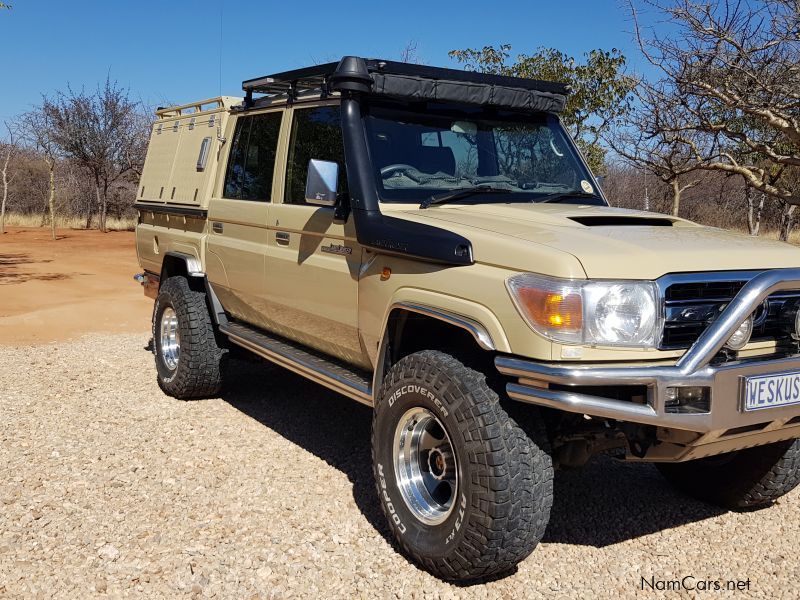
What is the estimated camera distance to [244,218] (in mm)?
5266

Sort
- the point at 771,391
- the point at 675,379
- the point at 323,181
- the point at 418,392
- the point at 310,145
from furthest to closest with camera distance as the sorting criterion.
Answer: the point at 310,145 < the point at 323,181 < the point at 418,392 < the point at 771,391 < the point at 675,379

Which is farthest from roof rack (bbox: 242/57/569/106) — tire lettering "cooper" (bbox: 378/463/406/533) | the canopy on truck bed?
tire lettering "cooper" (bbox: 378/463/406/533)

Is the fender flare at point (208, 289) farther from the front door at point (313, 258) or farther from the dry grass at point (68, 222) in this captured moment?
the dry grass at point (68, 222)

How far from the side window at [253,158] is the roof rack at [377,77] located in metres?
0.20

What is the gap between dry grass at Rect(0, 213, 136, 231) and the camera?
31.2 metres

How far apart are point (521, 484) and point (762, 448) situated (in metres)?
1.66

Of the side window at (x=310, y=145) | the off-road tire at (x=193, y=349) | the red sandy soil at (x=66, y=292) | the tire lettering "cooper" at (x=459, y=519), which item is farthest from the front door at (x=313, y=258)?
the red sandy soil at (x=66, y=292)

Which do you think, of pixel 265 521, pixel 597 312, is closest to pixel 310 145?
pixel 265 521

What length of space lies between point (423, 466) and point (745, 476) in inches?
70.3

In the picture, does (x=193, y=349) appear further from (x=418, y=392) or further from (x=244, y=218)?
(x=418, y=392)

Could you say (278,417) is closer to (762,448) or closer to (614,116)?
(762,448)

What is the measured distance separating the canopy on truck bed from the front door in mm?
193

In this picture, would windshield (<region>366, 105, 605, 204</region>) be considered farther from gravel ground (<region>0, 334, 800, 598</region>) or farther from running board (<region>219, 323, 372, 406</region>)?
gravel ground (<region>0, 334, 800, 598</region>)

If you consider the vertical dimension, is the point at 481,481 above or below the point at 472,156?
below
